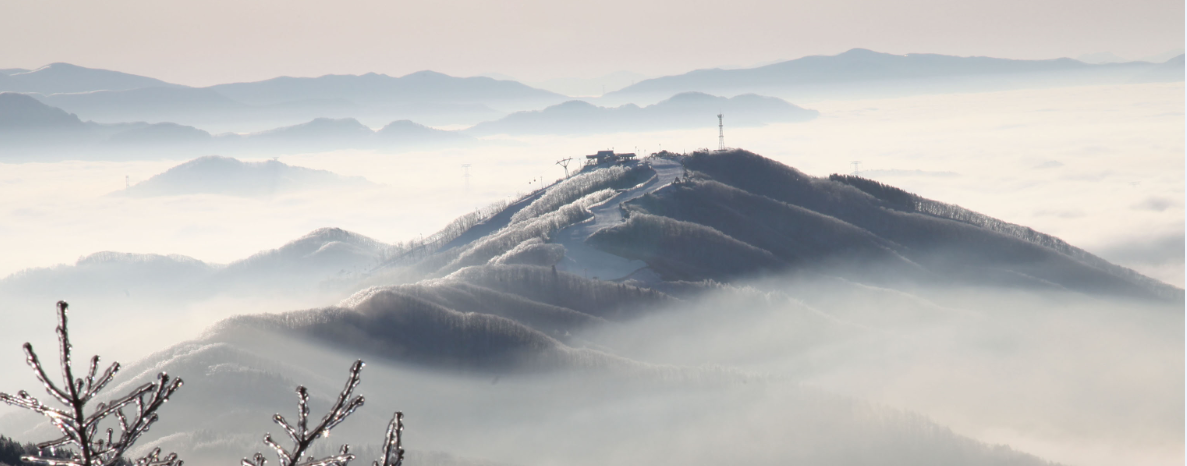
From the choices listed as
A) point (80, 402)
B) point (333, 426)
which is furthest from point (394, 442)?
point (80, 402)

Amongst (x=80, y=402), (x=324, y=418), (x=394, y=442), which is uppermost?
(x=80, y=402)

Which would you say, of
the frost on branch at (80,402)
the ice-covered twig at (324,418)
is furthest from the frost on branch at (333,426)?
the frost on branch at (80,402)

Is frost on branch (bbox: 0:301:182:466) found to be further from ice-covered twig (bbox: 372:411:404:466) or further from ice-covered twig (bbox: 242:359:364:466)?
ice-covered twig (bbox: 372:411:404:466)

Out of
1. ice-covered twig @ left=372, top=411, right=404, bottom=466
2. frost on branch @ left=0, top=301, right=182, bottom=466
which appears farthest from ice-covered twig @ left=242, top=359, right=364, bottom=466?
frost on branch @ left=0, top=301, right=182, bottom=466

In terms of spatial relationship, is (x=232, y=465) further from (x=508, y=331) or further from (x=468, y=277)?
(x=468, y=277)

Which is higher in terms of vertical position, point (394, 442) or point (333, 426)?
point (333, 426)

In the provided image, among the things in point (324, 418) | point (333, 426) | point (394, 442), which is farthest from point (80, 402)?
point (394, 442)

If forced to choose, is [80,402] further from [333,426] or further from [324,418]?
[333,426]

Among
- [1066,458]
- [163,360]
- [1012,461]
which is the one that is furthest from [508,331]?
[1066,458]

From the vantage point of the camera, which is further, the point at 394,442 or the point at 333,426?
the point at 394,442

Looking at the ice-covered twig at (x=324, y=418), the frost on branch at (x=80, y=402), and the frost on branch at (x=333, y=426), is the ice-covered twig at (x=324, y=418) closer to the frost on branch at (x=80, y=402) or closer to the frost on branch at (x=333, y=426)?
the frost on branch at (x=333, y=426)

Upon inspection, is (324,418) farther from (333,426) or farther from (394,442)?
(394,442)
